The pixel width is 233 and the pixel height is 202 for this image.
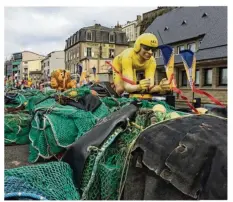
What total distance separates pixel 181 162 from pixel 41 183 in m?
0.70

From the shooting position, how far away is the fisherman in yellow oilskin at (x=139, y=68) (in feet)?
11.3

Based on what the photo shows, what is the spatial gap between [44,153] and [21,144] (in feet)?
3.94

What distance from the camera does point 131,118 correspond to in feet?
6.16

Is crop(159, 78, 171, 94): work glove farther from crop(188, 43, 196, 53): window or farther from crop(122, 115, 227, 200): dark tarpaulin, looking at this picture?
crop(188, 43, 196, 53): window

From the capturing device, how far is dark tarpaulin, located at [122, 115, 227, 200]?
3.47 ft

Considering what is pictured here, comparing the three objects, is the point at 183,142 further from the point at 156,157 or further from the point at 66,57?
the point at 66,57

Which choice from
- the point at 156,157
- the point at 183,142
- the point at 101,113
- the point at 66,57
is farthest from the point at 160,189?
the point at 66,57

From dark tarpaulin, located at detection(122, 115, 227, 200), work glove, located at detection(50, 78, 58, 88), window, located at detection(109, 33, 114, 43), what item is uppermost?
window, located at detection(109, 33, 114, 43)

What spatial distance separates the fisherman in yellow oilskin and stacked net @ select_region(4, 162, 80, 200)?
6.84 ft

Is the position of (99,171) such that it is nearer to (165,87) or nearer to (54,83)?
(165,87)

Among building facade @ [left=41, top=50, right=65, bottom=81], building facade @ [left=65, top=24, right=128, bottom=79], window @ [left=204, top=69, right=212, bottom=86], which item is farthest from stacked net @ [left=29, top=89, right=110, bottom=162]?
building facade @ [left=41, top=50, right=65, bottom=81]

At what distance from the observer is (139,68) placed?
394cm

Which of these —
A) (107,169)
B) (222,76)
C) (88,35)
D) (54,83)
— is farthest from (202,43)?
(88,35)

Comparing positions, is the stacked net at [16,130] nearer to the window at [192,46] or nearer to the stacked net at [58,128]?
the stacked net at [58,128]
